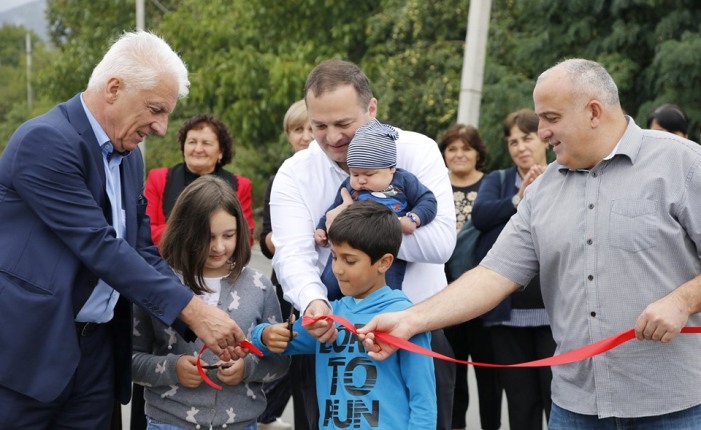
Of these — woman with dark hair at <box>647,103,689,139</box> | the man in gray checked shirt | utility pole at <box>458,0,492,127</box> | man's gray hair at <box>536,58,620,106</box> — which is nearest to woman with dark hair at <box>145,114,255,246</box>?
woman with dark hair at <box>647,103,689,139</box>

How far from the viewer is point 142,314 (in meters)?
4.56

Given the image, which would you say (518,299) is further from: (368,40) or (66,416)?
(368,40)

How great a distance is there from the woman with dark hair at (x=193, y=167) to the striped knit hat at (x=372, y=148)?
2968 millimetres

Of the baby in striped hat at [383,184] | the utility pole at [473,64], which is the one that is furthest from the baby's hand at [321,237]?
the utility pole at [473,64]

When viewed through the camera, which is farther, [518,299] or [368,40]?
[368,40]

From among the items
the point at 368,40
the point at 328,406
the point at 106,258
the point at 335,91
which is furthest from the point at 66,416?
→ the point at 368,40

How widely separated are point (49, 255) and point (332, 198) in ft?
4.21

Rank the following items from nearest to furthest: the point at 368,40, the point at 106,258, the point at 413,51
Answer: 1. the point at 106,258
2. the point at 413,51
3. the point at 368,40

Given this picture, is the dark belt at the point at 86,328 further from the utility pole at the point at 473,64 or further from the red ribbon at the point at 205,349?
the utility pole at the point at 473,64

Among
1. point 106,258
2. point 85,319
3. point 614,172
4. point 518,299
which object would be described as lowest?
point 518,299

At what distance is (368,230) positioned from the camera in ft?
12.9

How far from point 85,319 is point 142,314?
0.64m

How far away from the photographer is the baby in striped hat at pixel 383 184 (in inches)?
159

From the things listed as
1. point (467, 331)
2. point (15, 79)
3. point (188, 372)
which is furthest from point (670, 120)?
point (15, 79)
